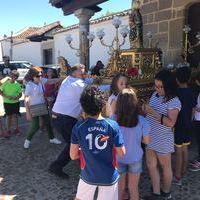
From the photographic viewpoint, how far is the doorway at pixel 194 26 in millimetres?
7293

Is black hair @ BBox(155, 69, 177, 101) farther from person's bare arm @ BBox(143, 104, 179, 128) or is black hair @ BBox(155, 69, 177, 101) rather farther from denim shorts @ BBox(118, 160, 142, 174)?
denim shorts @ BBox(118, 160, 142, 174)

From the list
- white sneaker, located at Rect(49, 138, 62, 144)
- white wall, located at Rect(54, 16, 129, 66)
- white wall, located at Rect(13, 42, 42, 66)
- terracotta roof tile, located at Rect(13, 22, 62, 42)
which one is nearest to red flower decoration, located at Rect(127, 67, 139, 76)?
white sneaker, located at Rect(49, 138, 62, 144)

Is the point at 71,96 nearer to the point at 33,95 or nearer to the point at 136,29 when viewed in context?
the point at 33,95

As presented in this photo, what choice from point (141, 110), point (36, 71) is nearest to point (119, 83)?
point (141, 110)

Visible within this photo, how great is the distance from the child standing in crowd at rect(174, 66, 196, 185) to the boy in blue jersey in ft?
→ 4.86

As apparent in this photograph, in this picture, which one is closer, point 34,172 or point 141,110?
point 141,110

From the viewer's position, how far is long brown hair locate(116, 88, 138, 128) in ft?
10.2

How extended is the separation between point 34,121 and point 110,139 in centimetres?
336

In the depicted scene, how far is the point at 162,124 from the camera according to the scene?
3.52 metres

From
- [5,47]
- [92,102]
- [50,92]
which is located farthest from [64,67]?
[5,47]

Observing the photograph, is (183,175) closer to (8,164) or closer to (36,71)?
(8,164)

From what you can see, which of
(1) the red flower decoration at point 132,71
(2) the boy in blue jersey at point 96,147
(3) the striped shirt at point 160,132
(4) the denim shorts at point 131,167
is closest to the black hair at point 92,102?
(2) the boy in blue jersey at point 96,147

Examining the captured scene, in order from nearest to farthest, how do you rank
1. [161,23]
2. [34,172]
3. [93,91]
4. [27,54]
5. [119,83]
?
[93,91] < [119,83] < [34,172] < [161,23] < [27,54]

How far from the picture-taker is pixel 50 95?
622 cm
